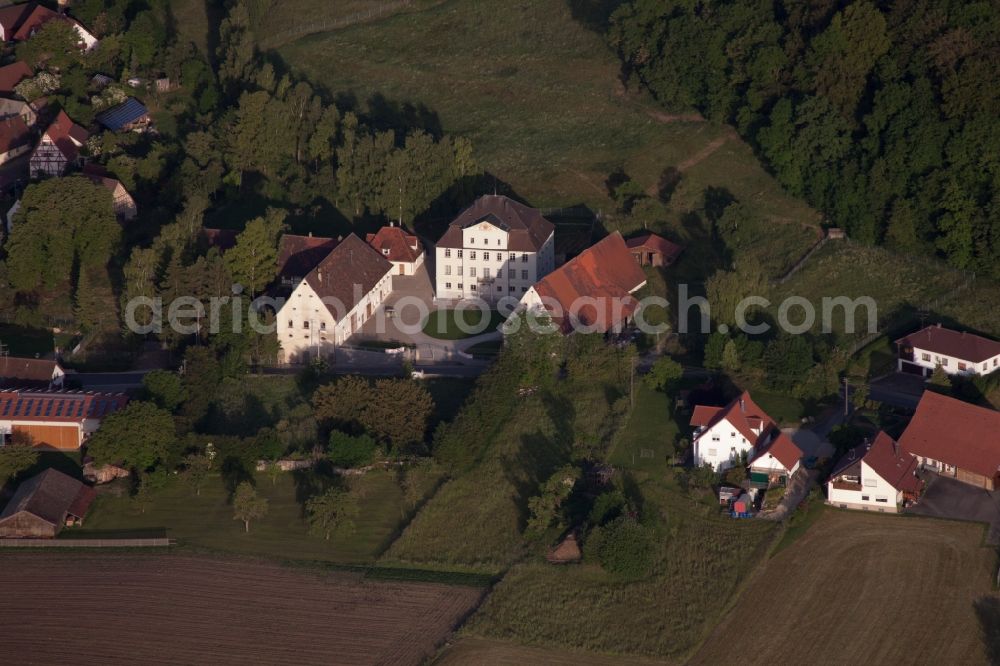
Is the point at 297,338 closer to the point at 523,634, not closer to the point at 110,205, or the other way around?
the point at 110,205

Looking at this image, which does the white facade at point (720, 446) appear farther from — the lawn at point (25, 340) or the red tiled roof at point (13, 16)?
the red tiled roof at point (13, 16)

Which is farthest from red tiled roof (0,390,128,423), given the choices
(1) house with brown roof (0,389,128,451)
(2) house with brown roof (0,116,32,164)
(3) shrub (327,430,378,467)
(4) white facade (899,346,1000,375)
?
(4) white facade (899,346,1000,375)

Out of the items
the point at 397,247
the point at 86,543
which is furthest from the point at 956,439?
the point at 86,543

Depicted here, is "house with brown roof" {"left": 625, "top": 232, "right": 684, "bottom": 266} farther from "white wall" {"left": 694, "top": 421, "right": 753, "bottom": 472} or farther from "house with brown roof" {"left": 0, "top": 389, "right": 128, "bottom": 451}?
"house with brown roof" {"left": 0, "top": 389, "right": 128, "bottom": 451}

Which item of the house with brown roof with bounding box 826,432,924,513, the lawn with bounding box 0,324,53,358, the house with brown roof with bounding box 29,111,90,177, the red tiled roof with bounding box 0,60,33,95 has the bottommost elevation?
the house with brown roof with bounding box 826,432,924,513

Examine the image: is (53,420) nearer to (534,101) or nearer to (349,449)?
(349,449)

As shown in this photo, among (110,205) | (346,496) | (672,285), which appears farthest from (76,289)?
(672,285)

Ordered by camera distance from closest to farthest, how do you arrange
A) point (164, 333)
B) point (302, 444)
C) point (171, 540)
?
point (171, 540) < point (302, 444) < point (164, 333)
